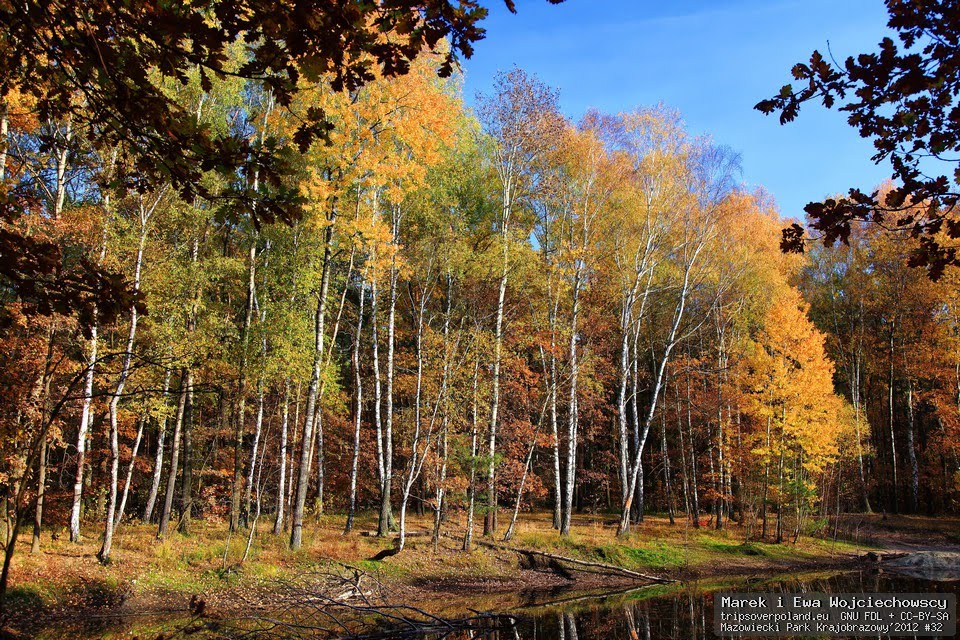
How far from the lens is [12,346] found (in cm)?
938

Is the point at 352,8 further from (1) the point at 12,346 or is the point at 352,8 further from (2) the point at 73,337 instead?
(2) the point at 73,337

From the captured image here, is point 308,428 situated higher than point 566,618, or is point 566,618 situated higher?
point 308,428

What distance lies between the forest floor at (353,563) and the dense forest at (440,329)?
0.66 meters

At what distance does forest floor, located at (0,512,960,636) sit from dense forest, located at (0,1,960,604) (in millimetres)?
656

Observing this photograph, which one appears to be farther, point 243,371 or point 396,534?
point 396,534

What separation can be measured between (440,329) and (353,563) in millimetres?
7666

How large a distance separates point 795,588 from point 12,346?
616 inches

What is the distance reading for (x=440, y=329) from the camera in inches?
720

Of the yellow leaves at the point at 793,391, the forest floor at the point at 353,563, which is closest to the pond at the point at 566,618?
the forest floor at the point at 353,563

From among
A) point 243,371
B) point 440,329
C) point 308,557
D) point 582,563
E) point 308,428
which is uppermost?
point 440,329

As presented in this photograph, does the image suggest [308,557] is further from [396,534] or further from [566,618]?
[566,618]

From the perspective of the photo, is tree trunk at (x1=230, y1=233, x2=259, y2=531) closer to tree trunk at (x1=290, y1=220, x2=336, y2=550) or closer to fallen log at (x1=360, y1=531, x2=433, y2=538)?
tree trunk at (x1=290, y1=220, x2=336, y2=550)

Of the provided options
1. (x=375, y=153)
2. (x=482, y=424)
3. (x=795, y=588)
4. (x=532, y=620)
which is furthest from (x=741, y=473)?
(x=375, y=153)

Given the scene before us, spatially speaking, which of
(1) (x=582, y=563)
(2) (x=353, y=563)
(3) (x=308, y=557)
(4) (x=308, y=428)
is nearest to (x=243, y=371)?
(4) (x=308, y=428)
